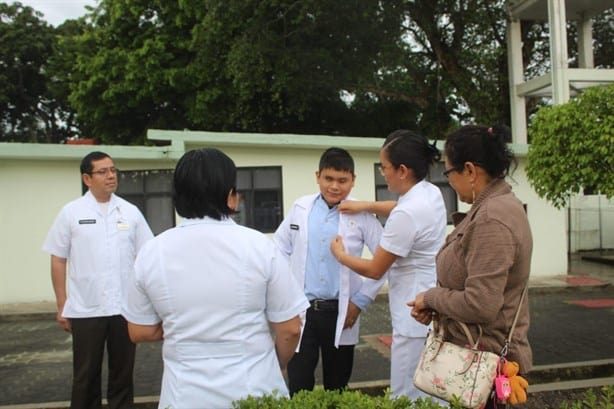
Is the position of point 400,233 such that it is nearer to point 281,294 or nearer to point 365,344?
point 281,294

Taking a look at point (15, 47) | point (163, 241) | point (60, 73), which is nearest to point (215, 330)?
point (163, 241)

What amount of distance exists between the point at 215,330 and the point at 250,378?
0.23 metres

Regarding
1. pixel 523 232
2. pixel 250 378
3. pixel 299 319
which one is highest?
pixel 523 232

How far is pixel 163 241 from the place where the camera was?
188 cm

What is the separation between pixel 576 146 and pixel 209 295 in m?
4.19

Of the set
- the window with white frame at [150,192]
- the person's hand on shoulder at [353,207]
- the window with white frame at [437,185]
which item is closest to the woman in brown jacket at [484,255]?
the person's hand on shoulder at [353,207]

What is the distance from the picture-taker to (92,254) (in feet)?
12.3

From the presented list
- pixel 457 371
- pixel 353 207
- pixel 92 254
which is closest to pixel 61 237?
pixel 92 254

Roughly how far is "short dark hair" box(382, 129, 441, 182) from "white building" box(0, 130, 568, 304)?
282 inches

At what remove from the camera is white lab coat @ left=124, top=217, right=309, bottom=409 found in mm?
1839

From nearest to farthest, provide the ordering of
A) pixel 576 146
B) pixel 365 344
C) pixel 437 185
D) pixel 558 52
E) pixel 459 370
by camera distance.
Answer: pixel 459 370, pixel 576 146, pixel 365 344, pixel 437 185, pixel 558 52

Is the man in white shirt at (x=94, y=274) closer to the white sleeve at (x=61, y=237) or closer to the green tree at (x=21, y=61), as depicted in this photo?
the white sleeve at (x=61, y=237)

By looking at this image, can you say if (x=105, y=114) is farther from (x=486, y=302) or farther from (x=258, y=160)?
(x=486, y=302)

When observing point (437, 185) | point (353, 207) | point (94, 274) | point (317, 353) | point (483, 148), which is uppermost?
point (437, 185)
